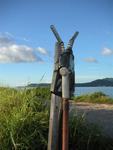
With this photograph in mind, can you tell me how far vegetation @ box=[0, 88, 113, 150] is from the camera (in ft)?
14.0

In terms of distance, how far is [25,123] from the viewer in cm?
440

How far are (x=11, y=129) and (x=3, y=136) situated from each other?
99 mm

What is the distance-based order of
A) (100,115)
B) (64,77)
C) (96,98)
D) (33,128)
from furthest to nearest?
1. (96,98)
2. (100,115)
3. (33,128)
4. (64,77)

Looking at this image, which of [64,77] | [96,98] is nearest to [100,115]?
[96,98]

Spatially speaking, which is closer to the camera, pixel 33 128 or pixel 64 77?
pixel 64 77

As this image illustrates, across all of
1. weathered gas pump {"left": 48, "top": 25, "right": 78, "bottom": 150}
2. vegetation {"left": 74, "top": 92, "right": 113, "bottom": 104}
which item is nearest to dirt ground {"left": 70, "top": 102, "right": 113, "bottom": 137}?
vegetation {"left": 74, "top": 92, "right": 113, "bottom": 104}

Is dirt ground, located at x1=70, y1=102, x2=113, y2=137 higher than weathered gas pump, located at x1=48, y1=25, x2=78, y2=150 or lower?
lower

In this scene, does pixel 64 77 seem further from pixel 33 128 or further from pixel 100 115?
pixel 100 115

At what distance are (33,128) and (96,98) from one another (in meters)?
2.36

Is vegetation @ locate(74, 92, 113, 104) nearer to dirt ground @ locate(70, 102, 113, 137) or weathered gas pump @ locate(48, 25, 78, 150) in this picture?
dirt ground @ locate(70, 102, 113, 137)

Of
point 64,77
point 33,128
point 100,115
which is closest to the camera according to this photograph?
point 64,77

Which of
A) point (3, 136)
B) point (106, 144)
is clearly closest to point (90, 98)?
point (106, 144)

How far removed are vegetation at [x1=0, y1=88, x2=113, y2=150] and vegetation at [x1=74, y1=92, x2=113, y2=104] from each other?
5.49ft

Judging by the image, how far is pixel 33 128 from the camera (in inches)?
173
